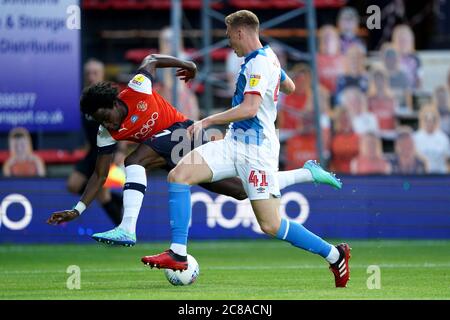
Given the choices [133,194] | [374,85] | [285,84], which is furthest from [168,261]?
[374,85]

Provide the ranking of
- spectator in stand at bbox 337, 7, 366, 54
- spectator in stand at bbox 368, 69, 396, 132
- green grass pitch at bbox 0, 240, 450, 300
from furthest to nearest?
spectator in stand at bbox 337, 7, 366, 54, spectator in stand at bbox 368, 69, 396, 132, green grass pitch at bbox 0, 240, 450, 300

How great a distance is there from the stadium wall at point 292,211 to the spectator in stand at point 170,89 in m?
2.15

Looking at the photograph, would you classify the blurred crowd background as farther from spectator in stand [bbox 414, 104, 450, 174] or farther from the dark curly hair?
the dark curly hair

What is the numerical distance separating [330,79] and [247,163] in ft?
36.4

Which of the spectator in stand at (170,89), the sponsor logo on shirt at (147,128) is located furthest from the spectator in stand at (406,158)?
the sponsor logo on shirt at (147,128)

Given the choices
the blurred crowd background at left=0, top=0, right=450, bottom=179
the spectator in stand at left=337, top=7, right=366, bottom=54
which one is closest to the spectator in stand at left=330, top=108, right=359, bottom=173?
the blurred crowd background at left=0, top=0, right=450, bottom=179

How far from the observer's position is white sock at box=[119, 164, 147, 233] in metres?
10.7

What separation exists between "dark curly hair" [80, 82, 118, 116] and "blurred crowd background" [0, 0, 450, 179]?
640 cm

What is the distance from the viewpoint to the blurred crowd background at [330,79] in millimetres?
19656

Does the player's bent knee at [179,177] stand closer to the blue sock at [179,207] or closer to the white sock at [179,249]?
the blue sock at [179,207]

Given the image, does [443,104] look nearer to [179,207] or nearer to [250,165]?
[250,165]

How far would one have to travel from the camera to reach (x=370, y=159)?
19.6m
